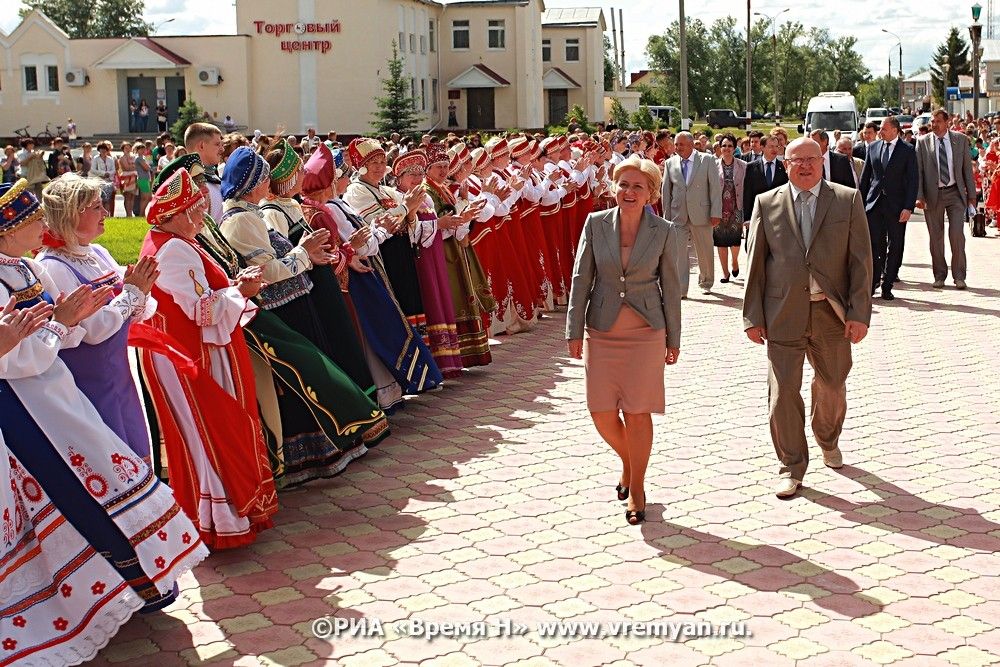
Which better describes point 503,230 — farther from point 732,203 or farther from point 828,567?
point 828,567

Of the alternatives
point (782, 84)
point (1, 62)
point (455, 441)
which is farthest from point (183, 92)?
point (782, 84)

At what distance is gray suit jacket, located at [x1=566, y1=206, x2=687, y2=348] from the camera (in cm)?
673

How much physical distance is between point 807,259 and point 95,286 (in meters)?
3.71

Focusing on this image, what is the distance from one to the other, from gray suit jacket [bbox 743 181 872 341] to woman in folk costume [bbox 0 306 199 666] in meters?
3.75

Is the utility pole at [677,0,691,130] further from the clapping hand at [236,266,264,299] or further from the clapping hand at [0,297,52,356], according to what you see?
the clapping hand at [0,297,52,356]

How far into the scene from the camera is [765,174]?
14844mm

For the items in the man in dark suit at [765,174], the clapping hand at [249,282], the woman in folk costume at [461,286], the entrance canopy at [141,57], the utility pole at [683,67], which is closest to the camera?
the clapping hand at [249,282]

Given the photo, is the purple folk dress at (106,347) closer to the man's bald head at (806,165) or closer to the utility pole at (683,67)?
the man's bald head at (806,165)

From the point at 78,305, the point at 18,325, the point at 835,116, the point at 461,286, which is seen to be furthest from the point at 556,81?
the point at 18,325

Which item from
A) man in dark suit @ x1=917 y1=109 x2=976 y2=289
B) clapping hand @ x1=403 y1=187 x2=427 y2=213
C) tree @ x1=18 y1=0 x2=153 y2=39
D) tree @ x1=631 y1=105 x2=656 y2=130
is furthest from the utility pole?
tree @ x1=18 y1=0 x2=153 y2=39

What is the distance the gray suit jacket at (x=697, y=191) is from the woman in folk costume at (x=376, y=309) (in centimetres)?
624

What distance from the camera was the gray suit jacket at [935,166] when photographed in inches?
593

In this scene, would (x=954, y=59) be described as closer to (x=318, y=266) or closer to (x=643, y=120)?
(x=643, y=120)

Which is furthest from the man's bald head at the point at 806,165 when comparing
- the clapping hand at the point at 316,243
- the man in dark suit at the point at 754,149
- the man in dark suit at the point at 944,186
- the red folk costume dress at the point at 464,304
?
the man in dark suit at the point at 754,149
